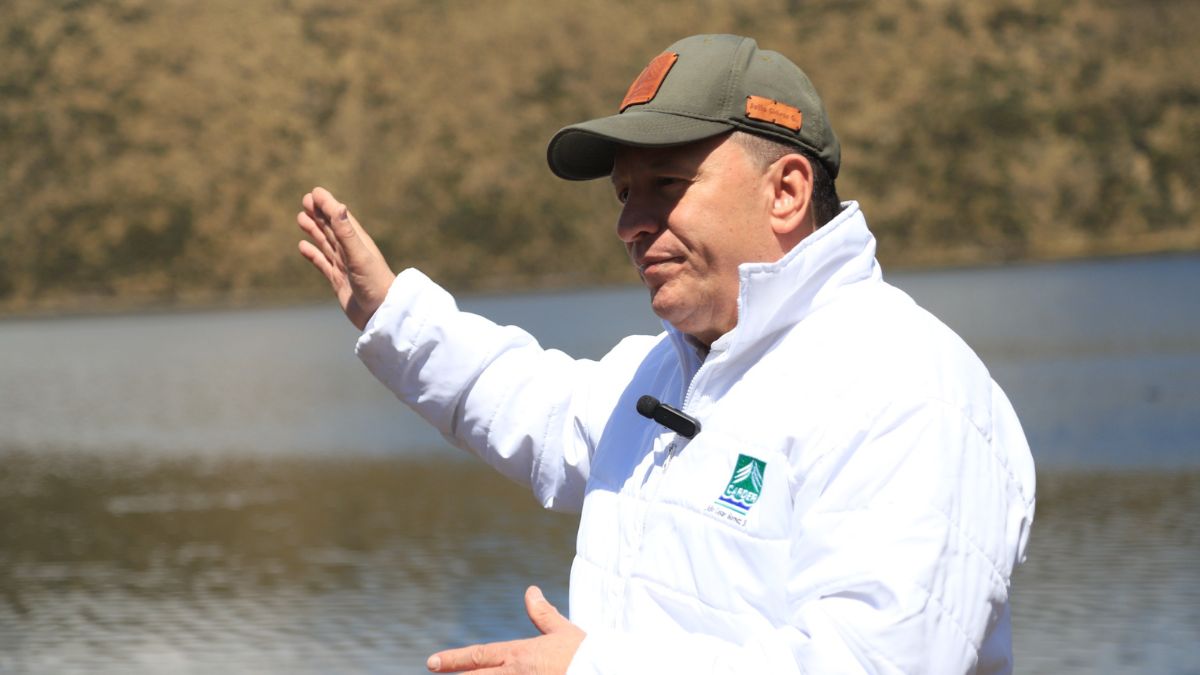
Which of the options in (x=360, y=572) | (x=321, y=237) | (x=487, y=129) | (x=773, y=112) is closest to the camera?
(x=773, y=112)

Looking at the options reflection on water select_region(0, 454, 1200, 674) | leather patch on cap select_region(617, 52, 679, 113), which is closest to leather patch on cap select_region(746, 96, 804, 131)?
leather patch on cap select_region(617, 52, 679, 113)

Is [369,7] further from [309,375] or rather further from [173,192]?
[309,375]

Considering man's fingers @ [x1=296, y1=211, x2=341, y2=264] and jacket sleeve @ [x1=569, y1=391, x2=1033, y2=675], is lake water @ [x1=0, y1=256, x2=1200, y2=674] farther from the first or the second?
jacket sleeve @ [x1=569, y1=391, x2=1033, y2=675]

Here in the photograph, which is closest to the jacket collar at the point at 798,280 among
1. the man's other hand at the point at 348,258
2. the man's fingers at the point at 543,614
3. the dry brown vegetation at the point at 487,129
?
the man's fingers at the point at 543,614

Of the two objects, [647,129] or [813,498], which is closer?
[813,498]

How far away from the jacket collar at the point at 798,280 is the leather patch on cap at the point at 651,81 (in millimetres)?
270

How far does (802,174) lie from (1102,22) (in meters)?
158

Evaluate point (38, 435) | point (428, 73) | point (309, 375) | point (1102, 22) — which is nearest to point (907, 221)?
point (1102, 22)

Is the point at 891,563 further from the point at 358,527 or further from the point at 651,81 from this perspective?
the point at 358,527

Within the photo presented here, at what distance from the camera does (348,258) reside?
270cm

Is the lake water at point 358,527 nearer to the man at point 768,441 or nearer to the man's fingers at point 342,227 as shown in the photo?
the man's fingers at point 342,227

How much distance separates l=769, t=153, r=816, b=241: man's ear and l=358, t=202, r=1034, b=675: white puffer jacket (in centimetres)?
7

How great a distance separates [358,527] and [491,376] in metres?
20.0

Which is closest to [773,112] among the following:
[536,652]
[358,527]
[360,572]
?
[536,652]
